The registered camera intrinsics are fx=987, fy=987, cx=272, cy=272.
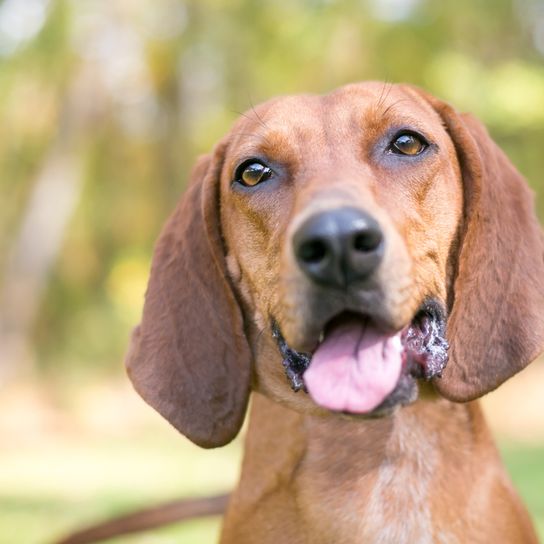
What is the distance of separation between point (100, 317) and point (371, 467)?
23841 millimetres

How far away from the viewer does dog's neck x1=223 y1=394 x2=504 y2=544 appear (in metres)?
3.94

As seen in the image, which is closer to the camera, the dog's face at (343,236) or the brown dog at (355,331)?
the dog's face at (343,236)

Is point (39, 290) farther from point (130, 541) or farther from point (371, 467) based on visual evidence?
point (371, 467)

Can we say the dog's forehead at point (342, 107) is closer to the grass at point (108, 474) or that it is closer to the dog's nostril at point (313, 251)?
the dog's nostril at point (313, 251)

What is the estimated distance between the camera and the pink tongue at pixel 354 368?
3.51 metres

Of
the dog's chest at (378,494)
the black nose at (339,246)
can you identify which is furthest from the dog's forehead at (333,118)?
the dog's chest at (378,494)

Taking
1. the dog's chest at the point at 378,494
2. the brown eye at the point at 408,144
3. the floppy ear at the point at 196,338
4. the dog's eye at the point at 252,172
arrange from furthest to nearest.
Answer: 1. the floppy ear at the point at 196,338
2. the dog's eye at the point at 252,172
3. the brown eye at the point at 408,144
4. the dog's chest at the point at 378,494

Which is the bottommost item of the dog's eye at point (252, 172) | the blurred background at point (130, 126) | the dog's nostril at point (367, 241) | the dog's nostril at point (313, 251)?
the blurred background at point (130, 126)

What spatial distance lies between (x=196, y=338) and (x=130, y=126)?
2549 centimetres

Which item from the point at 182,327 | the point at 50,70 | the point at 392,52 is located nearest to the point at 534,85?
the point at 392,52

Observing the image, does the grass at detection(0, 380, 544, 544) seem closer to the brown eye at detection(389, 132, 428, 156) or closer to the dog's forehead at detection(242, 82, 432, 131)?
the dog's forehead at detection(242, 82, 432, 131)

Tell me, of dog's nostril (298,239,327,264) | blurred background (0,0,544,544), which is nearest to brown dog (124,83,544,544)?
dog's nostril (298,239,327,264)

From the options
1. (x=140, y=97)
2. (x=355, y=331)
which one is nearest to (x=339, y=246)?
(x=355, y=331)

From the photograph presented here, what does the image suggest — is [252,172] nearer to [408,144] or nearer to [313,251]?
[408,144]
